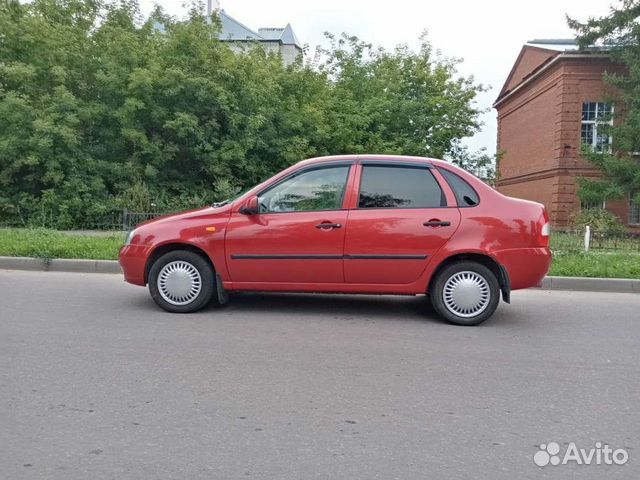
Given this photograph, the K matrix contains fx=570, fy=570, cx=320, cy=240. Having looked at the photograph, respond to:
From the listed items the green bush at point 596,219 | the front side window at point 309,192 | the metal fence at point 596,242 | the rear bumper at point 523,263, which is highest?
the green bush at point 596,219

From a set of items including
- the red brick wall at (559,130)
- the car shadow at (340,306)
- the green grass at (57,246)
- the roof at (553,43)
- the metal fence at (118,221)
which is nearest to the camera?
the car shadow at (340,306)

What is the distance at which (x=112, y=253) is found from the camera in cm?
998

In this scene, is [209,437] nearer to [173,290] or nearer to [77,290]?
[173,290]

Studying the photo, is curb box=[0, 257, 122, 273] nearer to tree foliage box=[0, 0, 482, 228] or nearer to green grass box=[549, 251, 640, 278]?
tree foliage box=[0, 0, 482, 228]

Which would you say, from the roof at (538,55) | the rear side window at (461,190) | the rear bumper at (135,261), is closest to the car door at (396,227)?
the rear side window at (461,190)

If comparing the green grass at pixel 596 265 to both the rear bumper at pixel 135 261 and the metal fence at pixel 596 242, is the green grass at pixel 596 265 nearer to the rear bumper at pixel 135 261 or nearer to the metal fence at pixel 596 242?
the metal fence at pixel 596 242

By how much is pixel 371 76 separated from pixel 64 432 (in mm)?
17095

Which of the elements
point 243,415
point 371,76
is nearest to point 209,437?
point 243,415

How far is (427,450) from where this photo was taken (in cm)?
316

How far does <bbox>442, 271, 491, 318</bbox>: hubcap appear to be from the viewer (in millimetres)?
6055

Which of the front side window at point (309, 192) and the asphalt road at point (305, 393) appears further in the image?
the front side window at point (309, 192)

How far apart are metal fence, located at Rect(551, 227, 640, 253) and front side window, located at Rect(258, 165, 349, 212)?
7.05 metres

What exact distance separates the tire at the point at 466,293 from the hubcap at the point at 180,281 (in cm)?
265

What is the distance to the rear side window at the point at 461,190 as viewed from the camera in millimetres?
6094
